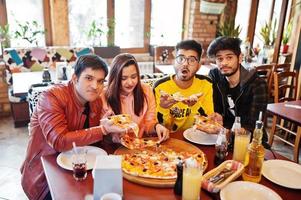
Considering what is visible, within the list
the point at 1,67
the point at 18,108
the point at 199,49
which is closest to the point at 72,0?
the point at 1,67

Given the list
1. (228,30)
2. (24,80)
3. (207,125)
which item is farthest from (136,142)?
(228,30)

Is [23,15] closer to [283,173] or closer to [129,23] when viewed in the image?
[129,23]

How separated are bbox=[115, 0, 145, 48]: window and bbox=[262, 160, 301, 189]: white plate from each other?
3758 millimetres

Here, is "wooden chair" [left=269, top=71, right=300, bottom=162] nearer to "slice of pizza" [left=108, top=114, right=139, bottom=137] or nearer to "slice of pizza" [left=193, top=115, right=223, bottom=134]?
"slice of pizza" [left=193, top=115, right=223, bottom=134]

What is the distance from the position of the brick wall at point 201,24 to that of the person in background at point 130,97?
324 cm

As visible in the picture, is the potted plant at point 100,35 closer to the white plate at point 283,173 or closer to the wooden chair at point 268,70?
the wooden chair at point 268,70

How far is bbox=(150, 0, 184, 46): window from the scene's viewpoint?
4.89m

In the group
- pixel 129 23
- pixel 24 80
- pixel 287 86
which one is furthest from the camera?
pixel 129 23

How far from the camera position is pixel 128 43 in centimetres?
487

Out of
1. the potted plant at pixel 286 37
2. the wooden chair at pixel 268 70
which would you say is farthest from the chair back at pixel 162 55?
the potted plant at pixel 286 37

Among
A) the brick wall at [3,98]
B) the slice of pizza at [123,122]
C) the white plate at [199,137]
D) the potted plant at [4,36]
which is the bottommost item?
the brick wall at [3,98]

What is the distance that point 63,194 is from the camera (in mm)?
1122

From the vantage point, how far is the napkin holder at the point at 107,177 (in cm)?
107

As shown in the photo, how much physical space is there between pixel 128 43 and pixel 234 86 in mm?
3029
